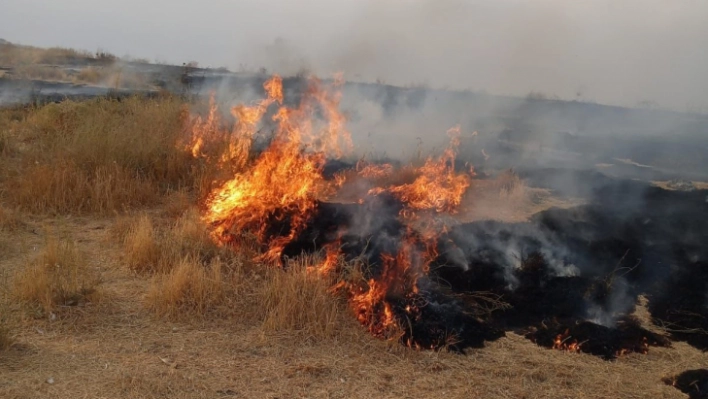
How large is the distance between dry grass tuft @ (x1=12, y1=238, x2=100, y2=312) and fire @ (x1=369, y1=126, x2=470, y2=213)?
346 centimetres

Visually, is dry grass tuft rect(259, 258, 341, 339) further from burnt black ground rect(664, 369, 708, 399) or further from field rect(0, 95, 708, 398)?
burnt black ground rect(664, 369, 708, 399)

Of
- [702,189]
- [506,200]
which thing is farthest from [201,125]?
[702,189]

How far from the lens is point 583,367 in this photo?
399cm

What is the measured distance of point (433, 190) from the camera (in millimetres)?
6902

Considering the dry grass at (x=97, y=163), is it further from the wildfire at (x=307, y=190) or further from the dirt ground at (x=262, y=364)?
the dirt ground at (x=262, y=364)

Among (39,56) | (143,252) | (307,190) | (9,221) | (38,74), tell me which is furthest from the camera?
(39,56)

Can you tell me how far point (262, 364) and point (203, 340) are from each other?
0.60m

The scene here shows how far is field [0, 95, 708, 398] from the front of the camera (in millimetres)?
3494

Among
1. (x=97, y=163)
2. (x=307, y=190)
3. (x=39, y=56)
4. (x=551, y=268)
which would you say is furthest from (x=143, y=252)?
(x=39, y=56)

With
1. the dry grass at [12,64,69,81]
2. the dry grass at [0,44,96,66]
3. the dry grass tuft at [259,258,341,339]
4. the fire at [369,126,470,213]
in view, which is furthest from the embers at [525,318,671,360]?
the dry grass at [0,44,96,66]

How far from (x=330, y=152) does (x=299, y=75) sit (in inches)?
86.7

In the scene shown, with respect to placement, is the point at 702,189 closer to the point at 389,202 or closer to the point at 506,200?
the point at 506,200

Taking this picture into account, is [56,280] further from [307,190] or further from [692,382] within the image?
[692,382]

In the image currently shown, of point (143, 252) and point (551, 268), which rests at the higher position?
point (551, 268)
